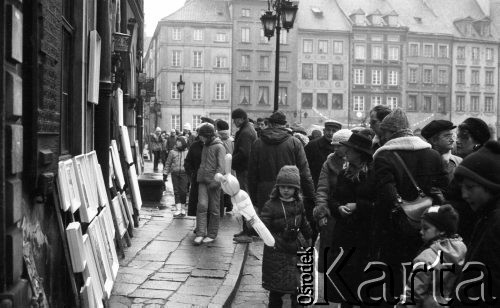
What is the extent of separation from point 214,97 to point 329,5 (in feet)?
51.9

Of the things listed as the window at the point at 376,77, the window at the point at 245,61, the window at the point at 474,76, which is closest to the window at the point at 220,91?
the window at the point at 245,61

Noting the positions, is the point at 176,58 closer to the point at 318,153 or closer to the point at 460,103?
the point at 460,103

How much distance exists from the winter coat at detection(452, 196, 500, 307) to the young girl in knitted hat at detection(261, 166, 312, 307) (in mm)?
2937

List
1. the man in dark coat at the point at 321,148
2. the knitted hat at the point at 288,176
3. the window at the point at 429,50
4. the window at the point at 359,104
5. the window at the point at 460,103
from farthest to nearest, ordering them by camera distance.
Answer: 1. the window at the point at 460,103
2. the window at the point at 429,50
3. the window at the point at 359,104
4. the man in dark coat at the point at 321,148
5. the knitted hat at the point at 288,176

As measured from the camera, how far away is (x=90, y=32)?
7.95 meters

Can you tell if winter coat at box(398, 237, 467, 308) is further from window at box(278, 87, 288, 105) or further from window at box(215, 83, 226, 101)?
window at box(278, 87, 288, 105)

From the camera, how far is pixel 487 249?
131 inches

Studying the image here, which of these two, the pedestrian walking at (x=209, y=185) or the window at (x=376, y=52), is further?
the window at (x=376, y=52)

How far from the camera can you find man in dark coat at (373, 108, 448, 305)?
5402mm

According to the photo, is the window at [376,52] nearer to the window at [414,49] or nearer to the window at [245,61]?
the window at [414,49]

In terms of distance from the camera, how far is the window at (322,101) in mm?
67438

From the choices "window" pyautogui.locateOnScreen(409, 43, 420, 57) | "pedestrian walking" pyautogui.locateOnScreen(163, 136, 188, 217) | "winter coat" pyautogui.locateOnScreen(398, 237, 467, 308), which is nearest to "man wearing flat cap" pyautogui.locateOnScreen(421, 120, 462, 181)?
"winter coat" pyautogui.locateOnScreen(398, 237, 467, 308)

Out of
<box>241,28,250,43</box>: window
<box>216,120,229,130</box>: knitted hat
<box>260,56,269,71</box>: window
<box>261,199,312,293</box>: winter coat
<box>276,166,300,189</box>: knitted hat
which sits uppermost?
<box>241,28,250,43</box>: window

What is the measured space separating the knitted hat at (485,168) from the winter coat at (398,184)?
1.65 m
